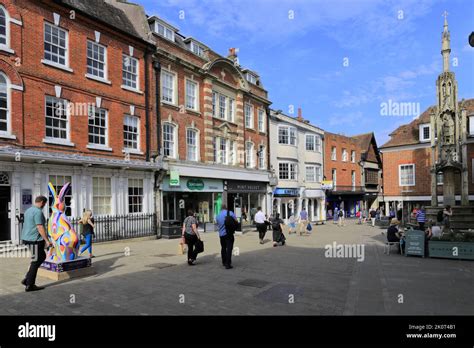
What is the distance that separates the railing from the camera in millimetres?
14461

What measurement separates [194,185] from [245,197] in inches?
262

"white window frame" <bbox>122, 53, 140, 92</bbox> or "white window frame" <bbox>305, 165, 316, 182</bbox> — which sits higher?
"white window frame" <bbox>122, 53, 140, 92</bbox>

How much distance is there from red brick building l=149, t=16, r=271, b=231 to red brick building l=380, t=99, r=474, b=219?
42.4 feet

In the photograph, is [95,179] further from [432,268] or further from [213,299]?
[432,268]

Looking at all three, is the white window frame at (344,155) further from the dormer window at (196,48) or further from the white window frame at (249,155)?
the dormer window at (196,48)

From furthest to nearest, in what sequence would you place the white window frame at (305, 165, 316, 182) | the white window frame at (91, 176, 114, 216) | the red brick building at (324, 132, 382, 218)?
the red brick building at (324, 132, 382, 218) → the white window frame at (305, 165, 316, 182) → the white window frame at (91, 176, 114, 216)

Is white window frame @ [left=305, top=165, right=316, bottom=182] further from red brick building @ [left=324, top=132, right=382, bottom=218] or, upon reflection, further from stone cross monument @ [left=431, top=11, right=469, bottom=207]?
stone cross monument @ [left=431, top=11, right=469, bottom=207]

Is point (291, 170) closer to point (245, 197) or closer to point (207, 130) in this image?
point (245, 197)

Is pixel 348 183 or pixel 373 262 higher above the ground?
pixel 348 183

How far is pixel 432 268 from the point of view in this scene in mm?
9125

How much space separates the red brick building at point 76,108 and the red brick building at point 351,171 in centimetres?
2306

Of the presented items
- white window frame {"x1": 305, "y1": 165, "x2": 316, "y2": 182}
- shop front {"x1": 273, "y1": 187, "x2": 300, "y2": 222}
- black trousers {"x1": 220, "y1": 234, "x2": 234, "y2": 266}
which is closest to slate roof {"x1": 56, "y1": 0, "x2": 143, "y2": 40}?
black trousers {"x1": 220, "y1": 234, "x2": 234, "y2": 266}
